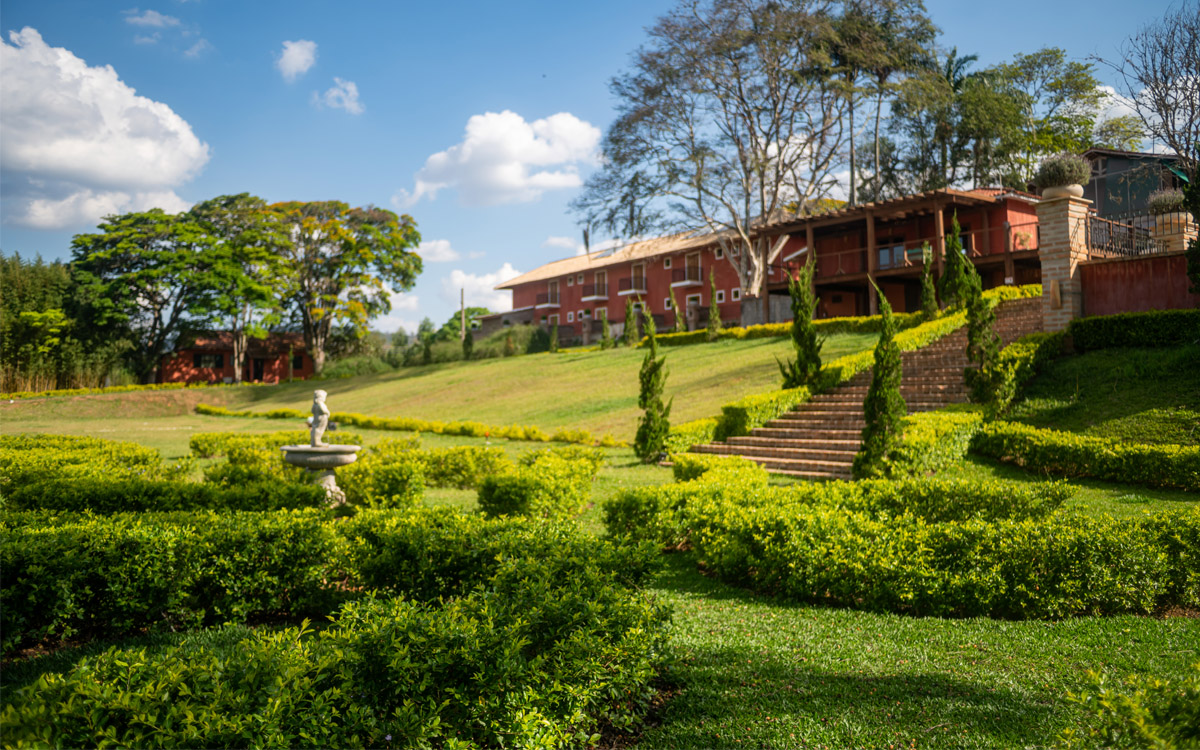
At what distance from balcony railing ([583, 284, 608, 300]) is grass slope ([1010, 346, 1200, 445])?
1420 inches

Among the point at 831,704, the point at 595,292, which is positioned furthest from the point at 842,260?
the point at 831,704

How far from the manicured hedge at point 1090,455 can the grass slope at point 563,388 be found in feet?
24.3

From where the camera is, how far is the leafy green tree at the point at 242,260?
Result: 3759 cm

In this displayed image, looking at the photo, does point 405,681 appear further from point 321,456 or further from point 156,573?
point 321,456

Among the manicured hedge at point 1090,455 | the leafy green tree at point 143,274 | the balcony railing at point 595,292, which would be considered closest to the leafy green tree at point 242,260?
the leafy green tree at point 143,274

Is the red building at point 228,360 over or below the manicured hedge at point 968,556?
over

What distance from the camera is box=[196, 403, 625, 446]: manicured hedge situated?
16797 millimetres

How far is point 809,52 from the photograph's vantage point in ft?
90.9

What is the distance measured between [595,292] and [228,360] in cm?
2467

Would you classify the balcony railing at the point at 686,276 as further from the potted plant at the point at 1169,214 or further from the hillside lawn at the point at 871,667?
the hillside lawn at the point at 871,667

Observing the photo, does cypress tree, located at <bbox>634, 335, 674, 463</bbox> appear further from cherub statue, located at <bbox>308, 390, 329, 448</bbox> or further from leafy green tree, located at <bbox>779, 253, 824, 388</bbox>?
cherub statue, located at <bbox>308, 390, 329, 448</bbox>

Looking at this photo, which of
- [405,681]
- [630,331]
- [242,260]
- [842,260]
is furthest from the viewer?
[242,260]

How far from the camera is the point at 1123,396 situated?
1165cm

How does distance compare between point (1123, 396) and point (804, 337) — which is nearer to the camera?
point (1123, 396)
